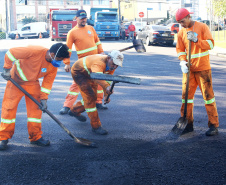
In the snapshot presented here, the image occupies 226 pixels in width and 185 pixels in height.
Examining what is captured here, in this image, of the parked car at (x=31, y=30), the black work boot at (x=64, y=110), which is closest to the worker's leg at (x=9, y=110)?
the black work boot at (x=64, y=110)

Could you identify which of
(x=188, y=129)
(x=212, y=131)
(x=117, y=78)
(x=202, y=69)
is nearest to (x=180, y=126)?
(x=188, y=129)

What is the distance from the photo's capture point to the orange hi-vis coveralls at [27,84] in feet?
16.2

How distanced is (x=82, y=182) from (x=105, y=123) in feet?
8.22

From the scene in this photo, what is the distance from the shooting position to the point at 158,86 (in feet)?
32.2

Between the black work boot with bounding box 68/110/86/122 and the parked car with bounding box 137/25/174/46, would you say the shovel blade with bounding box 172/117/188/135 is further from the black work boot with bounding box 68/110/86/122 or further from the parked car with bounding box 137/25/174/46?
the parked car with bounding box 137/25/174/46

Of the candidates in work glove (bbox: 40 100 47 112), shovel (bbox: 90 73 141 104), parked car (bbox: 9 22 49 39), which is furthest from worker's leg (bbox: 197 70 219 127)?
parked car (bbox: 9 22 49 39)

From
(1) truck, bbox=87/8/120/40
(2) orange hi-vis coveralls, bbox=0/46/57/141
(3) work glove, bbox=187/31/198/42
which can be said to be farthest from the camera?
(1) truck, bbox=87/8/120/40

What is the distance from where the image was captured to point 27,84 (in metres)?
5.07

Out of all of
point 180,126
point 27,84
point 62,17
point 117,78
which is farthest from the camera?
point 62,17

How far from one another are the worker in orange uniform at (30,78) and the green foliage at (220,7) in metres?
18.3

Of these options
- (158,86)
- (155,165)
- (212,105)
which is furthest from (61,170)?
(158,86)

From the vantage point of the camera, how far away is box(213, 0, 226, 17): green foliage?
2140 centimetres

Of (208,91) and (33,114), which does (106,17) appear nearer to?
(208,91)

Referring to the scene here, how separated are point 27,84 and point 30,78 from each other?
10 centimetres
